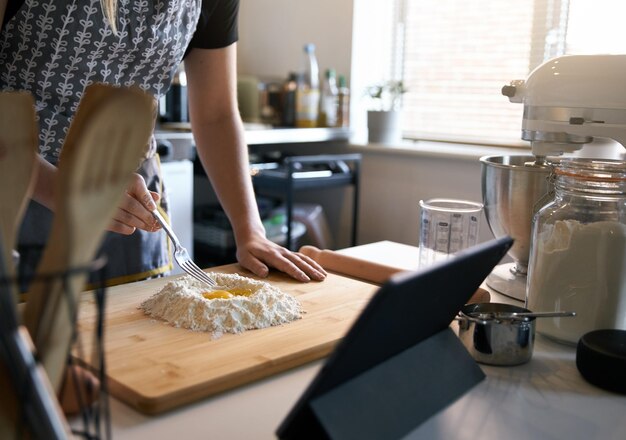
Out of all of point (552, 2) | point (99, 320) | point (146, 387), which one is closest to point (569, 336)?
point (146, 387)

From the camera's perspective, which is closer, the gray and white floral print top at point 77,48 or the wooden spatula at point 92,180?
the wooden spatula at point 92,180

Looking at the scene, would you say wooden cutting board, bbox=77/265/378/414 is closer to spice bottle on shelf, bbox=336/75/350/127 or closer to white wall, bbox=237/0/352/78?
spice bottle on shelf, bbox=336/75/350/127

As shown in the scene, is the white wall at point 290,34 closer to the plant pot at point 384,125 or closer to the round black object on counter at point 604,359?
the plant pot at point 384,125

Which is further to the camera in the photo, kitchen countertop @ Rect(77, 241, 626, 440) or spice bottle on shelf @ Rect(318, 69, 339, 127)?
spice bottle on shelf @ Rect(318, 69, 339, 127)

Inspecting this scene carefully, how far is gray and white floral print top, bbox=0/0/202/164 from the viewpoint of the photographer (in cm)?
109

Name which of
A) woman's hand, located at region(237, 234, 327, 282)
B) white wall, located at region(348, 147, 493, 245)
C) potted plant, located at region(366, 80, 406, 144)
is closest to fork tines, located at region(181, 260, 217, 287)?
woman's hand, located at region(237, 234, 327, 282)

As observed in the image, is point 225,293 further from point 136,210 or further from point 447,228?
point 447,228

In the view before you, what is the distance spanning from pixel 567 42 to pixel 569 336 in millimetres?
1976

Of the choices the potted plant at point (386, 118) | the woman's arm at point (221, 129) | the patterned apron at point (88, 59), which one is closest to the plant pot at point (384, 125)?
the potted plant at point (386, 118)

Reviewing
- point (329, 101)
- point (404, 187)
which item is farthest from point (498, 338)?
point (329, 101)

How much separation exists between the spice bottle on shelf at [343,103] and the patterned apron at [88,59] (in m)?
1.81

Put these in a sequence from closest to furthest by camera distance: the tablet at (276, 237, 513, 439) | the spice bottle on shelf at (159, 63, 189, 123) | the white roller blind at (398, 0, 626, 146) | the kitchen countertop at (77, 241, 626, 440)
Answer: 1. the tablet at (276, 237, 513, 439)
2. the kitchen countertop at (77, 241, 626, 440)
3. the white roller blind at (398, 0, 626, 146)
4. the spice bottle on shelf at (159, 63, 189, 123)

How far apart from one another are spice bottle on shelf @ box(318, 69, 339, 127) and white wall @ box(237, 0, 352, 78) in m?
0.11

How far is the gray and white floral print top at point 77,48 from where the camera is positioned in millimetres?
1094
